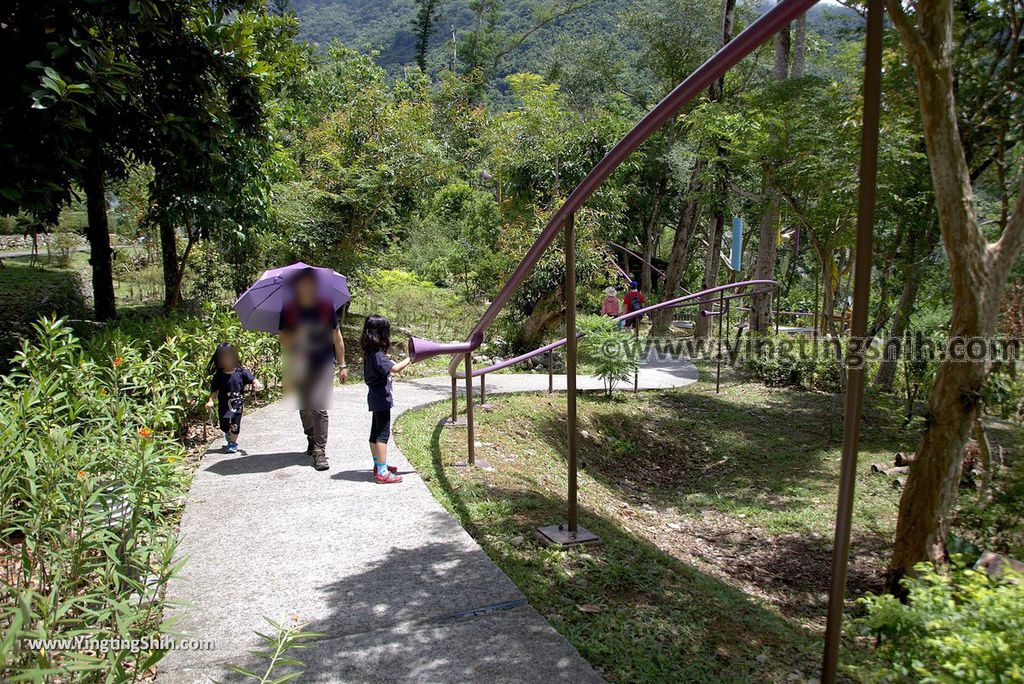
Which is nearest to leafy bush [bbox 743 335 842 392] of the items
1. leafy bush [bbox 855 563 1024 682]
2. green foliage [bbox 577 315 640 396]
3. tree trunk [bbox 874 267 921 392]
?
tree trunk [bbox 874 267 921 392]

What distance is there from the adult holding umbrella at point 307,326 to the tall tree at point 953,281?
156 inches

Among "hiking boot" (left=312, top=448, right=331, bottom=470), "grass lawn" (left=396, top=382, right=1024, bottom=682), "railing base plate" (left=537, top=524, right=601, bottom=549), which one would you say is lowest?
"grass lawn" (left=396, top=382, right=1024, bottom=682)

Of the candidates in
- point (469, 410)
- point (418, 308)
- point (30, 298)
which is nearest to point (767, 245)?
point (418, 308)

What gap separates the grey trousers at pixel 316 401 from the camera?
16.8 ft

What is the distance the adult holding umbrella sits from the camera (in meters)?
5.02

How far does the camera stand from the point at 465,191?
1833cm

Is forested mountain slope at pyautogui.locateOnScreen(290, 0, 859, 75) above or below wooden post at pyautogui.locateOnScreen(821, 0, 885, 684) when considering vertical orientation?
above

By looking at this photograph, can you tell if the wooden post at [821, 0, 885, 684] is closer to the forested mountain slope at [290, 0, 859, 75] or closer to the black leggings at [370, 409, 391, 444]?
the black leggings at [370, 409, 391, 444]

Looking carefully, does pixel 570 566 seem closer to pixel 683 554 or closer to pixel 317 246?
pixel 683 554

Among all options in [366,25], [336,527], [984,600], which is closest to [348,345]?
[336,527]

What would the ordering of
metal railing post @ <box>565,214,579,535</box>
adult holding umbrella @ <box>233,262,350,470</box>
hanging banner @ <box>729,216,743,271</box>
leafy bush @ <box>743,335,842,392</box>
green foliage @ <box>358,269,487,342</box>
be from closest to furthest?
metal railing post @ <box>565,214,579,535</box> < adult holding umbrella @ <box>233,262,350,470</box> < leafy bush @ <box>743,335,842,392</box> < green foliage @ <box>358,269,487,342</box> < hanging banner @ <box>729,216,743,271</box>

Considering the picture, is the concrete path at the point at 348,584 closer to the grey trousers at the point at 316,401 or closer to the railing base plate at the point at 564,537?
the grey trousers at the point at 316,401

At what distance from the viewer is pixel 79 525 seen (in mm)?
2715

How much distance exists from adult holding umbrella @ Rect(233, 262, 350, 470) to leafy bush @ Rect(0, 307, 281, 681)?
3.18ft
